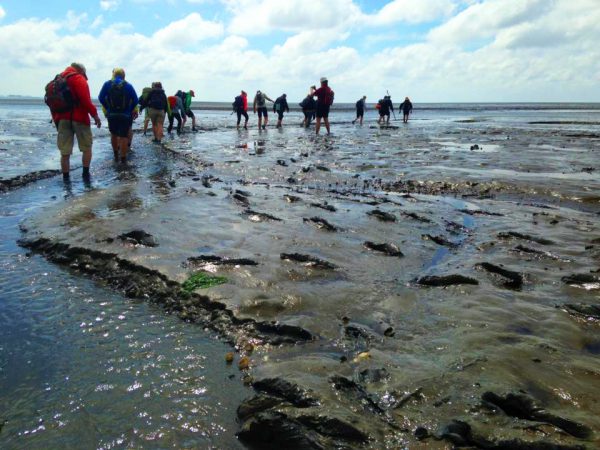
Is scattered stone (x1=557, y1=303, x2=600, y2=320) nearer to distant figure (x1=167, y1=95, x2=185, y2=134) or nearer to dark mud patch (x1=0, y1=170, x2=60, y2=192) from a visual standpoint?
dark mud patch (x1=0, y1=170, x2=60, y2=192)

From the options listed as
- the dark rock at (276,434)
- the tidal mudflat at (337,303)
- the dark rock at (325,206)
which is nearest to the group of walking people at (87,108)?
the tidal mudflat at (337,303)

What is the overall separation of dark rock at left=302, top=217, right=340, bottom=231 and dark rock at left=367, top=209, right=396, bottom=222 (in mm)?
972

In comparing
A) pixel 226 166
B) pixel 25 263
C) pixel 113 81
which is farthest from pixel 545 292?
pixel 113 81

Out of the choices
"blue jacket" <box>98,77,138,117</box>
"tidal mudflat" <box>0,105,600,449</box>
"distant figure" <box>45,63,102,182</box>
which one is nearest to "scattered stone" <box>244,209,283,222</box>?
"tidal mudflat" <box>0,105,600,449</box>

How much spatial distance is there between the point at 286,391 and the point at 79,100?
9229 mm

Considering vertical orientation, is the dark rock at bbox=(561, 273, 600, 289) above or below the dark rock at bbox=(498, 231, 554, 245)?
below

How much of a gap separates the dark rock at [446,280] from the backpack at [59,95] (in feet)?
28.5

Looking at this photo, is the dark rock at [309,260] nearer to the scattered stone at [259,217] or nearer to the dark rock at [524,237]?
the scattered stone at [259,217]

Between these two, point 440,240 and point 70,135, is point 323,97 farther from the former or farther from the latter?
point 440,240

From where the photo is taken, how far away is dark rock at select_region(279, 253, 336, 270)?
519 centimetres

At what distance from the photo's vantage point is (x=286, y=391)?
291cm

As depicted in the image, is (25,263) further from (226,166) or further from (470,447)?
(226,166)

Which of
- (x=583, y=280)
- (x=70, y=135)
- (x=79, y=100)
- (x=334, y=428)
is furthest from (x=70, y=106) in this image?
(x=583, y=280)

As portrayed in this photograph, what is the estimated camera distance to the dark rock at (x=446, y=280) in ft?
15.7
